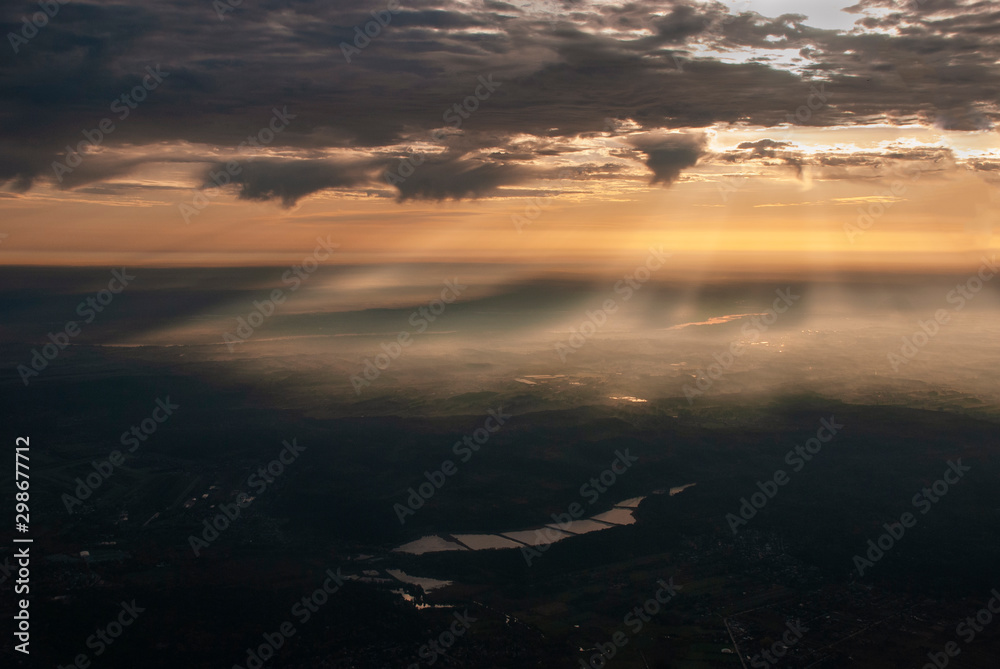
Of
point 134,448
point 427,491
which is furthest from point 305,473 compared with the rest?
point 134,448

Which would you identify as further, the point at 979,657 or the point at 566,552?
the point at 566,552

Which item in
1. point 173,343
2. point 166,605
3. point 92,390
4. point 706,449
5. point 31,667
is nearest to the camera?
point 31,667

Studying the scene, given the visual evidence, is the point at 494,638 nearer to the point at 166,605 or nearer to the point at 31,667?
the point at 166,605

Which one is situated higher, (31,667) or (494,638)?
(31,667)

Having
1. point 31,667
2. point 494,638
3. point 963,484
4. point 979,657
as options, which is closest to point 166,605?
point 31,667

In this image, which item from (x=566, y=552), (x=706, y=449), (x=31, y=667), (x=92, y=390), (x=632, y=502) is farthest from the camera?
(x=92, y=390)

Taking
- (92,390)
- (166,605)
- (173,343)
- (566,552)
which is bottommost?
(173,343)

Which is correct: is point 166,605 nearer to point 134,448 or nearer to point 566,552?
point 566,552

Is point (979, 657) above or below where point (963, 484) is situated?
above

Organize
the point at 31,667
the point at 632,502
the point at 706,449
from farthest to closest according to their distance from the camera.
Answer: the point at 706,449 → the point at 632,502 → the point at 31,667
